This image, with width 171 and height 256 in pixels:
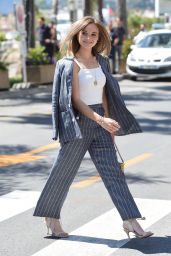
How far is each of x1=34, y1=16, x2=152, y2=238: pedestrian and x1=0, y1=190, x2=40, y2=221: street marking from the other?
1100 millimetres

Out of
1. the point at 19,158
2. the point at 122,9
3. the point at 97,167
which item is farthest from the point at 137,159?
the point at 122,9

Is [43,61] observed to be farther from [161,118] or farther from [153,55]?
[161,118]

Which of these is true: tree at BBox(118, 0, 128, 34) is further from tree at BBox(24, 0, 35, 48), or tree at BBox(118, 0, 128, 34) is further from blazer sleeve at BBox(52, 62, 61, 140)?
blazer sleeve at BBox(52, 62, 61, 140)

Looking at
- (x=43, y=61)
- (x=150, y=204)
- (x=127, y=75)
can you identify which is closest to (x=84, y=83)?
(x=150, y=204)

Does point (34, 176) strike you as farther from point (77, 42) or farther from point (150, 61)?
point (150, 61)

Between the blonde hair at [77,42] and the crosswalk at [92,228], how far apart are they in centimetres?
150

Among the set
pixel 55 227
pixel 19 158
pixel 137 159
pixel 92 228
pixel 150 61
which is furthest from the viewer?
pixel 150 61

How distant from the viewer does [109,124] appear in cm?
634

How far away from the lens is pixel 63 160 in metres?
6.56

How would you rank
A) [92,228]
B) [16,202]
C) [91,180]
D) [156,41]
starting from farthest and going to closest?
[156,41] < [91,180] < [16,202] < [92,228]

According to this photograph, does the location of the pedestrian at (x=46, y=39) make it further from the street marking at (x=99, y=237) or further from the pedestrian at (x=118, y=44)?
the street marking at (x=99, y=237)

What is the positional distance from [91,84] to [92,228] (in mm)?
1345

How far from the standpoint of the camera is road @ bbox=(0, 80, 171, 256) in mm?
6539

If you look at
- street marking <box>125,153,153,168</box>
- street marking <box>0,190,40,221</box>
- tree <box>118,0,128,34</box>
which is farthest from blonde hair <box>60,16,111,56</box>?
tree <box>118,0,128,34</box>
